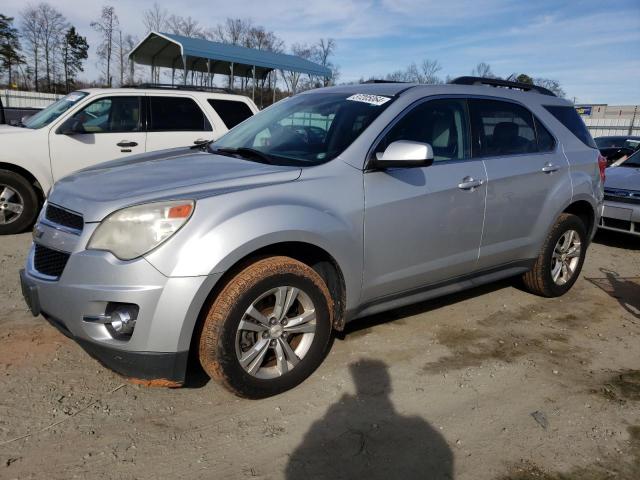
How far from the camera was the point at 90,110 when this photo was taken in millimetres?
6809

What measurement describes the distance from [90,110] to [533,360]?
19.7 ft

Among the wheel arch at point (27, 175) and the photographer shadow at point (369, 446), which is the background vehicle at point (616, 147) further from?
the wheel arch at point (27, 175)

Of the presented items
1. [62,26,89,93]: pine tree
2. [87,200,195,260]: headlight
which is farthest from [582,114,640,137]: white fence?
[62,26,89,93]: pine tree

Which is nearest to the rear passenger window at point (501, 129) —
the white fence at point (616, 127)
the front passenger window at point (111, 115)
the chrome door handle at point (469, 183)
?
the chrome door handle at point (469, 183)

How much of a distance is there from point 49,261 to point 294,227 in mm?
1345

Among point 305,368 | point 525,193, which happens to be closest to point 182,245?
point 305,368

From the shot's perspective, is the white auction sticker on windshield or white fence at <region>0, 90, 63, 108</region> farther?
white fence at <region>0, 90, 63, 108</region>

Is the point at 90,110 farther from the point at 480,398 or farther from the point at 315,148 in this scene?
the point at 480,398

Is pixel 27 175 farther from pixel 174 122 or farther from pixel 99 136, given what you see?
pixel 174 122

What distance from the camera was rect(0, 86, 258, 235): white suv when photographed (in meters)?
6.38

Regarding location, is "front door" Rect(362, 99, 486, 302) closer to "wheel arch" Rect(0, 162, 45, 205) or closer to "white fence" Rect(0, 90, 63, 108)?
"wheel arch" Rect(0, 162, 45, 205)

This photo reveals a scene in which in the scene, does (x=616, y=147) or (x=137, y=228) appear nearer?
(x=137, y=228)

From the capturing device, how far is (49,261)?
9.39ft

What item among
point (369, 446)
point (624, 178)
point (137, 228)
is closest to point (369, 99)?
point (137, 228)
